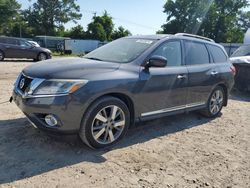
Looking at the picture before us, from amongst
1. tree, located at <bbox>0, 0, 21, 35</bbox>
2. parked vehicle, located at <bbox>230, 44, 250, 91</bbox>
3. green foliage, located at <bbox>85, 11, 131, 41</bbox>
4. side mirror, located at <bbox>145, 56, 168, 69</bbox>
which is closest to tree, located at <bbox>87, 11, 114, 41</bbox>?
green foliage, located at <bbox>85, 11, 131, 41</bbox>

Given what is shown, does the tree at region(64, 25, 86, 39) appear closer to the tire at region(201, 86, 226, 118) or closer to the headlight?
the tire at region(201, 86, 226, 118)

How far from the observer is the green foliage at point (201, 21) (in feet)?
171

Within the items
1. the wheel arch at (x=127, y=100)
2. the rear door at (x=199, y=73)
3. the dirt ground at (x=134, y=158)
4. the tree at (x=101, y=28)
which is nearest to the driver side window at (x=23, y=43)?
the dirt ground at (x=134, y=158)

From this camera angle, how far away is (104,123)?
4.45 meters

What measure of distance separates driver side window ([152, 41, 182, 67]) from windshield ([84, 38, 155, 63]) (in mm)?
202

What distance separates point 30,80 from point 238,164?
123 inches

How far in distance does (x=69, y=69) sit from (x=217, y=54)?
372cm

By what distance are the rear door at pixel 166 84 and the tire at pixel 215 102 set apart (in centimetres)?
105

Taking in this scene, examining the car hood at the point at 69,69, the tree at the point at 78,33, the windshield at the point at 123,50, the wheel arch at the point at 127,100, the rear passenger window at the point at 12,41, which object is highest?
the tree at the point at 78,33

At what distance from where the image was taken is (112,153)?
14.4 feet

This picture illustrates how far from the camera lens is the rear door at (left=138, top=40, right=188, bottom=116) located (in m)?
4.90

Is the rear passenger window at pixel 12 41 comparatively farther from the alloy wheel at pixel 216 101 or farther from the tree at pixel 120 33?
the tree at pixel 120 33

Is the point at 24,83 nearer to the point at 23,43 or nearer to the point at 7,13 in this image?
the point at 23,43

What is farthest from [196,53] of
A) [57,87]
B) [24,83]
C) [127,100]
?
[24,83]
